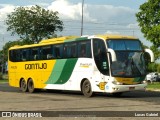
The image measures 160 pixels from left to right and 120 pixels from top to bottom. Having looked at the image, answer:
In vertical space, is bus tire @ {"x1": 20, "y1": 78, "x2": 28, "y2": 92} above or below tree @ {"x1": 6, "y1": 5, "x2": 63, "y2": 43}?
below

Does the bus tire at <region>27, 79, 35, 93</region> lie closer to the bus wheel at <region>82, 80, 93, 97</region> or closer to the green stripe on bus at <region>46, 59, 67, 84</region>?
the green stripe on bus at <region>46, 59, 67, 84</region>

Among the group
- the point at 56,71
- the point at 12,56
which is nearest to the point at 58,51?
the point at 56,71

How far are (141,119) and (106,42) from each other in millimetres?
11427

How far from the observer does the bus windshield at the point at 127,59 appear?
24312mm

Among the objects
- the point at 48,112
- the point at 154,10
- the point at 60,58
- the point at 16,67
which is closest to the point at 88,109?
the point at 48,112

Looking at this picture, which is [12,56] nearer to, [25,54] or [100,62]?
[25,54]

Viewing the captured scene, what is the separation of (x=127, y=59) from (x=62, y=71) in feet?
16.5

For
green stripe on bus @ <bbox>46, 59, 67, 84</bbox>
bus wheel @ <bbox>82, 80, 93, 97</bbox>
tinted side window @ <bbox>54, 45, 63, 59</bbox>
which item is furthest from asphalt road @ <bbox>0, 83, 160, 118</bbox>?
tinted side window @ <bbox>54, 45, 63, 59</bbox>

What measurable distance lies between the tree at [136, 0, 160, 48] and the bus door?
2686cm

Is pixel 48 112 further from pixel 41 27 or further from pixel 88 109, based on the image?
pixel 41 27

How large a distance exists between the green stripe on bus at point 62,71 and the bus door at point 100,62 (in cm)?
201

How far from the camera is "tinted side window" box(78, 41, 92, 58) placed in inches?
1003

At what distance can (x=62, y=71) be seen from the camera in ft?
92.2

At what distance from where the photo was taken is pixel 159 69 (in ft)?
319
